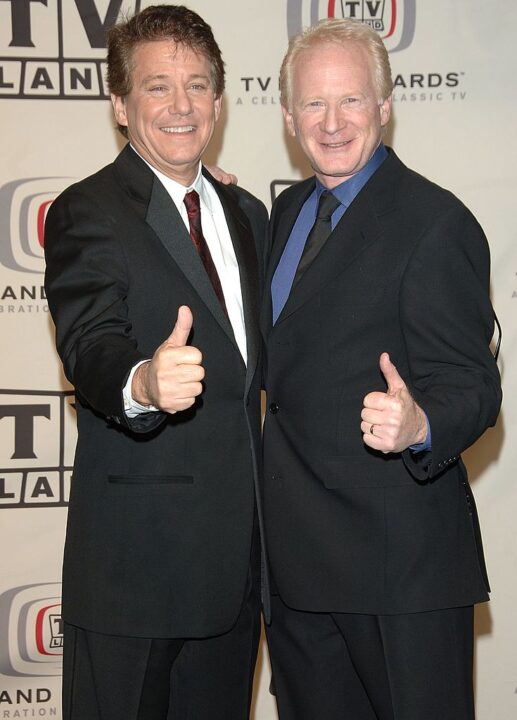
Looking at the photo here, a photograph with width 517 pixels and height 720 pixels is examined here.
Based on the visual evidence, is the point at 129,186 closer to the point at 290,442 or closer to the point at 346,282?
the point at 346,282

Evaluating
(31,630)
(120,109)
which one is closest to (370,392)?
(120,109)

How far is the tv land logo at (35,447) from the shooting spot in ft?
9.86

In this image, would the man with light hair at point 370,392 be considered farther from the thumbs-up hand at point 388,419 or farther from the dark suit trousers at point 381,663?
the thumbs-up hand at point 388,419

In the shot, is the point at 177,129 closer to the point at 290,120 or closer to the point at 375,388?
the point at 290,120

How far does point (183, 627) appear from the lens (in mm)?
1898

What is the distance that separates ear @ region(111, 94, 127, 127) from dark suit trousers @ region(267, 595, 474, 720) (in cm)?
107

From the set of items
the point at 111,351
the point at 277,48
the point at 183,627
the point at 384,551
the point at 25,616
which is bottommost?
the point at 25,616

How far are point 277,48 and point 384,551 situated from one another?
1711 mm

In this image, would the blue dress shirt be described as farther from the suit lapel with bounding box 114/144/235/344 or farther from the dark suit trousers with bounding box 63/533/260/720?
the dark suit trousers with bounding box 63/533/260/720

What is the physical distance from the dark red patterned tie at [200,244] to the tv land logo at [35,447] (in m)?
1.17

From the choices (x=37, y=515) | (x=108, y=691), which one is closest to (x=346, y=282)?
(x=108, y=691)

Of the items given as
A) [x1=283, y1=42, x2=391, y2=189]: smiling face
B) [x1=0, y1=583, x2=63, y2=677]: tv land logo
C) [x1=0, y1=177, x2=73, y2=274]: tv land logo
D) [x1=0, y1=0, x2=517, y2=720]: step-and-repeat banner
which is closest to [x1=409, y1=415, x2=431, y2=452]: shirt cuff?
[x1=283, y1=42, x2=391, y2=189]: smiling face

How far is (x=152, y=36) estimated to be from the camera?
199 centimetres

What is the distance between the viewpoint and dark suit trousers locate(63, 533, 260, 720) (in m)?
1.91
